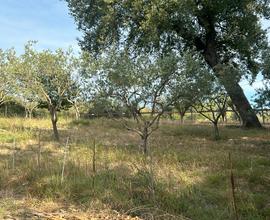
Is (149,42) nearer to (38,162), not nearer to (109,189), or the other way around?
(38,162)

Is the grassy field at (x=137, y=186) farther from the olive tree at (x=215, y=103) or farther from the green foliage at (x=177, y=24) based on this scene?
the green foliage at (x=177, y=24)

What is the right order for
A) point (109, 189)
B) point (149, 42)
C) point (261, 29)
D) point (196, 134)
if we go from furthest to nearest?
point (261, 29) → point (149, 42) → point (196, 134) → point (109, 189)

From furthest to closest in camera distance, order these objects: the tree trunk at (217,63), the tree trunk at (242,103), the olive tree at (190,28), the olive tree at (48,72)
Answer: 1. the tree trunk at (242,103)
2. the tree trunk at (217,63)
3. the olive tree at (190,28)
4. the olive tree at (48,72)

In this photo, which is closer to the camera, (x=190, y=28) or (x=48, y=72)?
(x=48, y=72)

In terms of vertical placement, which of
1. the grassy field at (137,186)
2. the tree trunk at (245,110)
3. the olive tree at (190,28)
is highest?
the olive tree at (190,28)

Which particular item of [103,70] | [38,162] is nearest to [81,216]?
[38,162]

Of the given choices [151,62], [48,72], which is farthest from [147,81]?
[48,72]

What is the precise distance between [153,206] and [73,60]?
12.0 metres

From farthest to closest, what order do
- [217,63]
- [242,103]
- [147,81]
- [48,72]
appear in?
1. [242,103]
2. [217,63]
3. [48,72]
4. [147,81]

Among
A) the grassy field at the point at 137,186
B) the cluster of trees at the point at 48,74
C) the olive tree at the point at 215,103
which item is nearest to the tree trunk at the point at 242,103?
the olive tree at the point at 215,103

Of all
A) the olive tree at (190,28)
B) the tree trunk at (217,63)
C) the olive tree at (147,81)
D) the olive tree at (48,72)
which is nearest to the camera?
the olive tree at (147,81)

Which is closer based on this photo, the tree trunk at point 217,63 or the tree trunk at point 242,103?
the tree trunk at point 217,63

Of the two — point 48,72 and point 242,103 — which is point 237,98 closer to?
point 242,103

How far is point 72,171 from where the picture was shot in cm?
920
